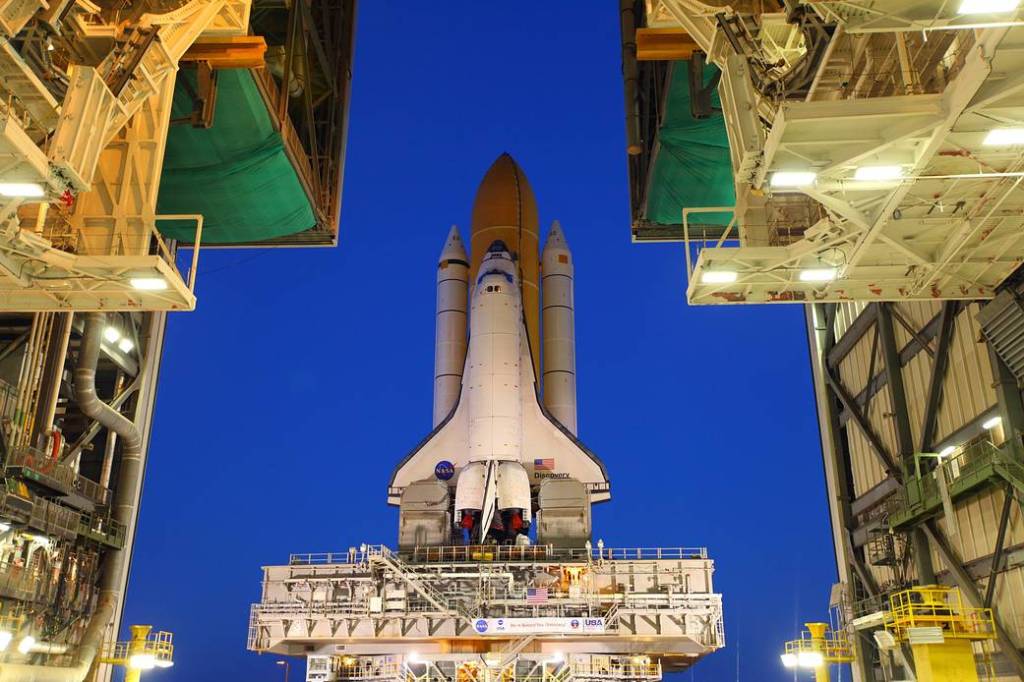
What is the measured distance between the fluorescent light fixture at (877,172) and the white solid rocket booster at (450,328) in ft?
65.1

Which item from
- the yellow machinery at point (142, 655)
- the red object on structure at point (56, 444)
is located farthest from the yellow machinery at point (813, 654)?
the red object on structure at point (56, 444)

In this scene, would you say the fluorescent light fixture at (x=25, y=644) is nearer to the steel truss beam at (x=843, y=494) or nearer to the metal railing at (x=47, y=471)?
the metal railing at (x=47, y=471)

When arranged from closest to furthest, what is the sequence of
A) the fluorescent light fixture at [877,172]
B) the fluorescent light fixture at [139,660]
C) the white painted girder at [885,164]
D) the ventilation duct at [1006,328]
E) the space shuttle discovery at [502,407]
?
the white painted girder at [885,164]
the fluorescent light fixture at [877,172]
the ventilation duct at [1006,328]
the fluorescent light fixture at [139,660]
the space shuttle discovery at [502,407]

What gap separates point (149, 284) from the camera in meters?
14.9

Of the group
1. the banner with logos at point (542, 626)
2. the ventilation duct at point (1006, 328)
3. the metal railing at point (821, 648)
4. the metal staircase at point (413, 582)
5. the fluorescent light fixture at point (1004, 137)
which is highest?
the fluorescent light fixture at point (1004, 137)

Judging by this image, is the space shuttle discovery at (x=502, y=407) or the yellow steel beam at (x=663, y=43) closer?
the yellow steel beam at (x=663, y=43)

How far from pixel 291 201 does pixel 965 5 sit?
22.7 metres

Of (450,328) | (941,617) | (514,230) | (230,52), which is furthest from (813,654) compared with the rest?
(230,52)

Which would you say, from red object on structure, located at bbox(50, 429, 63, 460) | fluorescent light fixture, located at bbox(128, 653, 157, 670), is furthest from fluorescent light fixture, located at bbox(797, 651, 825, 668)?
red object on structure, located at bbox(50, 429, 63, 460)

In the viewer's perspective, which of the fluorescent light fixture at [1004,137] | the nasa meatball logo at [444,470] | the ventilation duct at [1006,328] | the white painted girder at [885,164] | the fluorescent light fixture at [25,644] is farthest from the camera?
the nasa meatball logo at [444,470]

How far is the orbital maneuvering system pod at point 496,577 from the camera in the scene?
70.1 ft

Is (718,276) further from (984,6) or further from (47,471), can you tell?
(47,471)

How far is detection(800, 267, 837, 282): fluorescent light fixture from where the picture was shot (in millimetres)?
15531

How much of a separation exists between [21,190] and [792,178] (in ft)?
35.6
